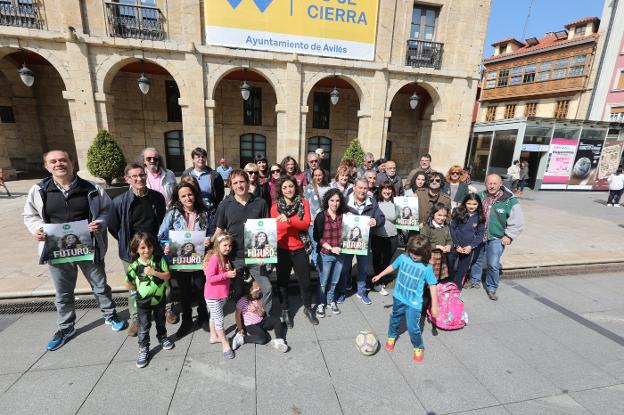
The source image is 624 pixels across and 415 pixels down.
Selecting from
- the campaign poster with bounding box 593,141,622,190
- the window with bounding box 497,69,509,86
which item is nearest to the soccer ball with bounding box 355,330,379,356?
the campaign poster with bounding box 593,141,622,190

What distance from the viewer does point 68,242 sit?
3.04m

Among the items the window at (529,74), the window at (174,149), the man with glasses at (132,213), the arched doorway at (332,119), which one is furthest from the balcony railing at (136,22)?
the window at (529,74)

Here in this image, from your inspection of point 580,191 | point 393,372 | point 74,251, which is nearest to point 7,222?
point 74,251

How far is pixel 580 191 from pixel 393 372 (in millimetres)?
20323

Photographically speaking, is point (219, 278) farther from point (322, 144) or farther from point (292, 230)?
point (322, 144)

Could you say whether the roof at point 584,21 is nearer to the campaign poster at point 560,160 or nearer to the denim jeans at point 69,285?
the campaign poster at point 560,160

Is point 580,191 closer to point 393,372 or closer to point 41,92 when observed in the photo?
point 393,372

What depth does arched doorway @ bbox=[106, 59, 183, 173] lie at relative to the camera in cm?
1448

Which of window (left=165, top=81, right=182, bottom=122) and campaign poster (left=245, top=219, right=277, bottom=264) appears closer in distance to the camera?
campaign poster (left=245, top=219, right=277, bottom=264)

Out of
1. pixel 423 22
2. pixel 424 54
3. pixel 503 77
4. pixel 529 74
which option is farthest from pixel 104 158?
pixel 503 77

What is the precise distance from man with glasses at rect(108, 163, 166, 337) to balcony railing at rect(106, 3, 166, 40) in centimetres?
1137

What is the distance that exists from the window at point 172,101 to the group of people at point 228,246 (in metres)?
13.5

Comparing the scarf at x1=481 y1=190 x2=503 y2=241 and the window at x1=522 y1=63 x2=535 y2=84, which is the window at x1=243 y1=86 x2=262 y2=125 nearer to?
the scarf at x1=481 y1=190 x2=503 y2=241

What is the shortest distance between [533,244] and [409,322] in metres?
6.11
